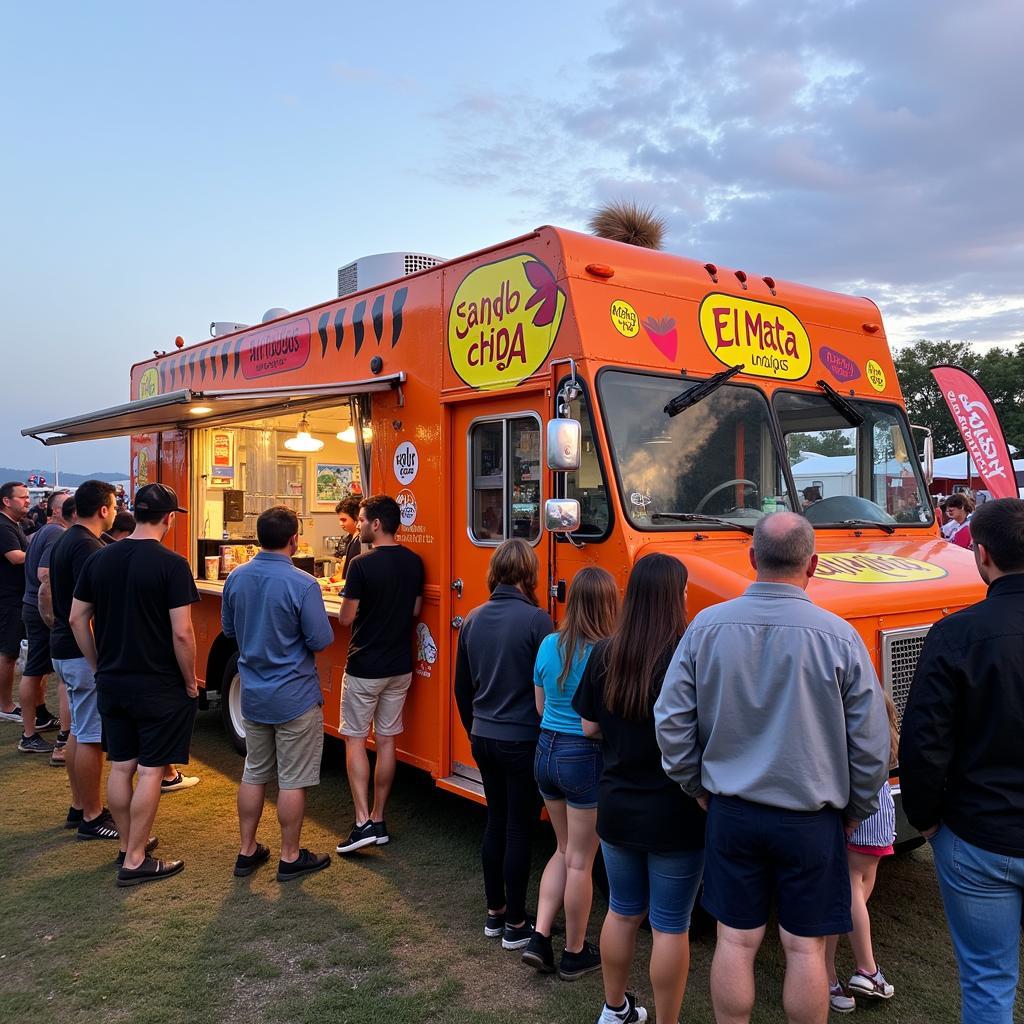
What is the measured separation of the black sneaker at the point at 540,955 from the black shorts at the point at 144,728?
2.23 metres

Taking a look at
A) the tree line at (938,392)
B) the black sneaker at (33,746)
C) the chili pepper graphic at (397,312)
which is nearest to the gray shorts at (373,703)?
the chili pepper graphic at (397,312)

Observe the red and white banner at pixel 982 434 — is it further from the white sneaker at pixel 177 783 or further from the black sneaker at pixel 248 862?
the white sneaker at pixel 177 783

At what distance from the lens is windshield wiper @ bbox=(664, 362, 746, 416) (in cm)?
424

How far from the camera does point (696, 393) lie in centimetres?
428

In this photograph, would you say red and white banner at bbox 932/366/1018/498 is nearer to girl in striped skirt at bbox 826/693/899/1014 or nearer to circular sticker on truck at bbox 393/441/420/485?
circular sticker on truck at bbox 393/441/420/485

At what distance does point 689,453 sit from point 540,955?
2368 mm

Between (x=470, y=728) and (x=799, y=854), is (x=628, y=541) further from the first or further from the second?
(x=799, y=854)

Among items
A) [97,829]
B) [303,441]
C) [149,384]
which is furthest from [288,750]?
[149,384]

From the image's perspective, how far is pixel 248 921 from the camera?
4.12 meters

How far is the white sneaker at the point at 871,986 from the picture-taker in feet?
11.0

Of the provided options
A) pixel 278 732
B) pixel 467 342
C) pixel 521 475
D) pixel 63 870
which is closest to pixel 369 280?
pixel 467 342

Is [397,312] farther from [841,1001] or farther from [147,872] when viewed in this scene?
[841,1001]

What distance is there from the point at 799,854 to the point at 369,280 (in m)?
5.02

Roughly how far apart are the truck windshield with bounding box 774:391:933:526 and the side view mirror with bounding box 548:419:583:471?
1555 mm
